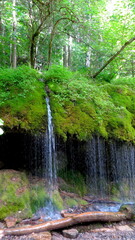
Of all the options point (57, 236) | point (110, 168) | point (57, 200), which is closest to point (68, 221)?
point (57, 236)

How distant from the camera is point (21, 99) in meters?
5.95

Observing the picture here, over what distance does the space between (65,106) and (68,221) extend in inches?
149

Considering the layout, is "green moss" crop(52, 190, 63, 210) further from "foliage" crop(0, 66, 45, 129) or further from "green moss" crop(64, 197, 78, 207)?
"foliage" crop(0, 66, 45, 129)

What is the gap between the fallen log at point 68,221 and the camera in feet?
11.7

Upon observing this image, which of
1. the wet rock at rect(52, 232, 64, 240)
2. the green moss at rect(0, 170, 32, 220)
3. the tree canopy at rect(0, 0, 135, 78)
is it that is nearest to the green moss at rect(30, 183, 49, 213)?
the green moss at rect(0, 170, 32, 220)

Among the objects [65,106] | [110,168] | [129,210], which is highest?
[65,106]

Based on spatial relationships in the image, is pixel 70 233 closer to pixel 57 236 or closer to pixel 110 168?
pixel 57 236

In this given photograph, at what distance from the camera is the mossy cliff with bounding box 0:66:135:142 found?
18.3ft

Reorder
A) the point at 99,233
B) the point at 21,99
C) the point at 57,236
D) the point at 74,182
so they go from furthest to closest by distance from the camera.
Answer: the point at 74,182, the point at 21,99, the point at 99,233, the point at 57,236

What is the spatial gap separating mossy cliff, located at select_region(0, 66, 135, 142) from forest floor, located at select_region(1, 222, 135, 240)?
2.61 meters

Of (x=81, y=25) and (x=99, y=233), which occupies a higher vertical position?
(x=81, y=25)

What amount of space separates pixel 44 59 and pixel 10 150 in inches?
360

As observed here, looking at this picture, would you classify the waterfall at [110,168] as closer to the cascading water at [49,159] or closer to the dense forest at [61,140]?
the dense forest at [61,140]

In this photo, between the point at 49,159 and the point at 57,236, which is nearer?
the point at 57,236
